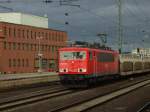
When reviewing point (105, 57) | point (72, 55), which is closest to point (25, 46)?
point (105, 57)

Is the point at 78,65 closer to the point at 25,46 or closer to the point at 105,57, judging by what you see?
the point at 105,57

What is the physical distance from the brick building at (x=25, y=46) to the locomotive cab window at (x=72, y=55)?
6897 cm

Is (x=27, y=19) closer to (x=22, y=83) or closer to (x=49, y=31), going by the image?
(x=49, y=31)

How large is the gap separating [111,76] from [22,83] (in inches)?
338

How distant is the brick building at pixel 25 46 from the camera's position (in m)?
104

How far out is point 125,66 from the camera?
51.5 meters

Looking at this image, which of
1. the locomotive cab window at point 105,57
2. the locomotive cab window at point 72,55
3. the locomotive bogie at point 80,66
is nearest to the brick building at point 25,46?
the locomotive cab window at point 105,57

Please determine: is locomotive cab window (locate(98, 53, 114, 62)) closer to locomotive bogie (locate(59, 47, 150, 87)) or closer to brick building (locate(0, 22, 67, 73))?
locomotive bogie (locate(59, 47, 150, 87))

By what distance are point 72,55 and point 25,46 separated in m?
81.0

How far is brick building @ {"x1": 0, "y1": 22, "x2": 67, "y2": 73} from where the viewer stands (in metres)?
104

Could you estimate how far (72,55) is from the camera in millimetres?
32312

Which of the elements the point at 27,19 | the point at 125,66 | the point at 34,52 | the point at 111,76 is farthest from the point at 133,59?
the point at 27,19

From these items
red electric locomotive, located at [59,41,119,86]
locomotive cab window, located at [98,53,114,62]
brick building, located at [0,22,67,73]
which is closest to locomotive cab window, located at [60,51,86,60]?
red electric locomotive, located at [59,41,119,86]

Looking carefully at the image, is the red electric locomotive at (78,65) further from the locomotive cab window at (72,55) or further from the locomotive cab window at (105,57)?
the locomotive cab window at (105,57)
